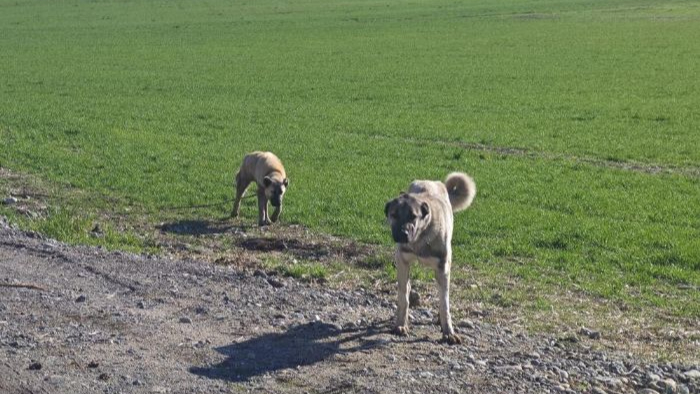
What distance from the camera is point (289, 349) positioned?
10.8m

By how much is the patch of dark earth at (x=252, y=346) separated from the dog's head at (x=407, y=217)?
1031 millimetres

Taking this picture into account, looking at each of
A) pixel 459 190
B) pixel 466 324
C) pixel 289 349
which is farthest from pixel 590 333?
pixel 289 349

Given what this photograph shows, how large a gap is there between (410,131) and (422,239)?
20.5 meters

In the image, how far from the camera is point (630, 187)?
2298cm

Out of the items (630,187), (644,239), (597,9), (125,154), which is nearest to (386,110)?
(125,154)

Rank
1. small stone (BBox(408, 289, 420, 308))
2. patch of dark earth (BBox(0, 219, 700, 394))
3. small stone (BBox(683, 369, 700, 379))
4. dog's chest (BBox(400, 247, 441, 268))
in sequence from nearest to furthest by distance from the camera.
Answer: patch of dark earth (BBox(0, 219, 700, 394)) < small stone (BBox(683, 369, 700, 379)) < dog's chest (BBox(400, 247, 441, 268)) < small stone (BBox(408, 289, 420, 308))

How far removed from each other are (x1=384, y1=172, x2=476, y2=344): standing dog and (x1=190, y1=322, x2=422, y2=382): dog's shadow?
1.72ft

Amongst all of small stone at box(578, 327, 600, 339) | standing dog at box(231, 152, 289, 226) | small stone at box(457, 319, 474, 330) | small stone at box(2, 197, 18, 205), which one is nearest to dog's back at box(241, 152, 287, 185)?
standing dog at box(231, 152, 289, 226)

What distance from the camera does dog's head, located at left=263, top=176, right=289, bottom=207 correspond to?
1948 cm

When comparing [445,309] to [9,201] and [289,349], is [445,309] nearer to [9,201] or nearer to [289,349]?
[289,349]

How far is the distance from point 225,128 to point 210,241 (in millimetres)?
15518

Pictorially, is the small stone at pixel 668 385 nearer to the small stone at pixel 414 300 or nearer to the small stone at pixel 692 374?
the small stone at pixel 692 374

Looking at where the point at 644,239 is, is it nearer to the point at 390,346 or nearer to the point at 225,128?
the point at 390,346

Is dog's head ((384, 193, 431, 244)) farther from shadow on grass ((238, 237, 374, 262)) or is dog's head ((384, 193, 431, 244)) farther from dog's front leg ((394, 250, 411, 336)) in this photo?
shadow on grass ((238, 237, 374, 262))
